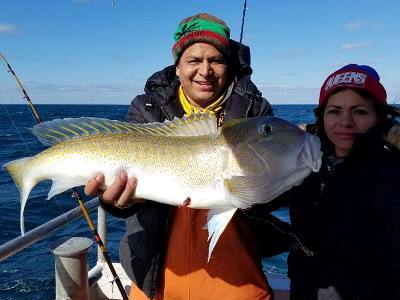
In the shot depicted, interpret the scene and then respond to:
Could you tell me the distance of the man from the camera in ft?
9.46

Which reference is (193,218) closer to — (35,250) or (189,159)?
(189,159)

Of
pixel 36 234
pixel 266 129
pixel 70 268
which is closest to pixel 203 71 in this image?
pixel 266 129

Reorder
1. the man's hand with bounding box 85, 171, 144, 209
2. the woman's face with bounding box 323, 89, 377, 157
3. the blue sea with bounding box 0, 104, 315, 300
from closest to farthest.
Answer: the man's hand with bounding box 85, 171, 144, 209
the woman's face with bounding box 323, 89, 377, 157
the blue sea with bounding box 0, 104, 315, 300

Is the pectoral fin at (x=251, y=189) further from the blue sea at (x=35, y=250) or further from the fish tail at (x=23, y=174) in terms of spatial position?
the blue sea at (x=35, y=250)

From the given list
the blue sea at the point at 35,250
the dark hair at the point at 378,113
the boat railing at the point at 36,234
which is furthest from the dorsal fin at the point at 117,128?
the blue sea at the point at 35,250

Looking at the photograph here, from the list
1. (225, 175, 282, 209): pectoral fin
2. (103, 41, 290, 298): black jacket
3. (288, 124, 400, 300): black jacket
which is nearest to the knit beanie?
(288, 124, 400, 300): black jacket

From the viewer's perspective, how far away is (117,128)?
296 centimetres

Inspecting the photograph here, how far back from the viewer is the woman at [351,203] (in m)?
2.84

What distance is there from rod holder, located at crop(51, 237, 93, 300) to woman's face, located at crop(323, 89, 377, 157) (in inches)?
107

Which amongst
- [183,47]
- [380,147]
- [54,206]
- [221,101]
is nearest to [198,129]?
[221,101]

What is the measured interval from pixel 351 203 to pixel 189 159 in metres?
1.29

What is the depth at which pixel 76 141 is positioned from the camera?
293 cm

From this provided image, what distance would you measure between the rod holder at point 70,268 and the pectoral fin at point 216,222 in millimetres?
2014

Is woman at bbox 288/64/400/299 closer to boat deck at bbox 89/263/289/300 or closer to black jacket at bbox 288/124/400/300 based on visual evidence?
black jacket at bbox 288/124/400/300
